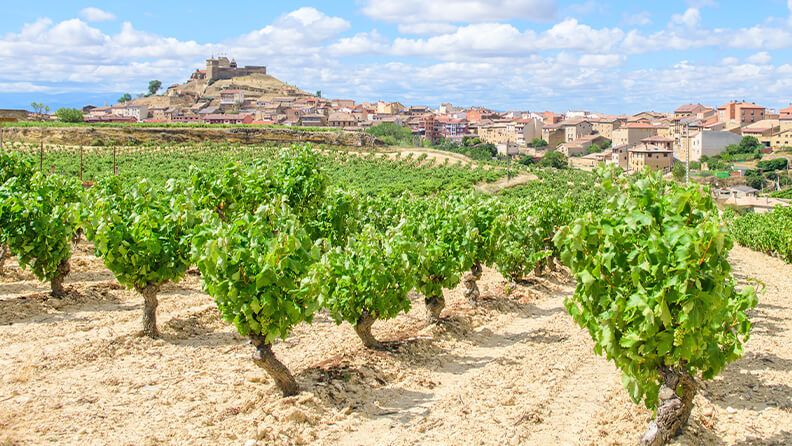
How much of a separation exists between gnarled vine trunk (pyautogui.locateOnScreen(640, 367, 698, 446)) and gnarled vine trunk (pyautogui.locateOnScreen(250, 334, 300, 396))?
460 centimetres

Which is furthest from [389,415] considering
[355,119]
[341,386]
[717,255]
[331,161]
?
[355,119]

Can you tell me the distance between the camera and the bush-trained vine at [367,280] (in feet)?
37.8

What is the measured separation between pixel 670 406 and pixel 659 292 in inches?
61.1

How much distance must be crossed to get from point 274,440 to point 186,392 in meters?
2.20

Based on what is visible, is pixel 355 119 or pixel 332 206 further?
pixel 355 119

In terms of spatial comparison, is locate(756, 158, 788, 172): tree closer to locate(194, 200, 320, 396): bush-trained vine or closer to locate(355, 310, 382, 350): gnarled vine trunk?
locate(355, 310, 382, 350): gnarled vine trunk

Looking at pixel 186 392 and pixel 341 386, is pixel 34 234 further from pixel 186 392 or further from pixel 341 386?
pixel 341 386

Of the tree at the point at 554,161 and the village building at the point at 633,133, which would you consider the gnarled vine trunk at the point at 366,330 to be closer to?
the tree at the point at 554,161

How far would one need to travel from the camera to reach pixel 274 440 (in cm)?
881

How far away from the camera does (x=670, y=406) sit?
8148mm

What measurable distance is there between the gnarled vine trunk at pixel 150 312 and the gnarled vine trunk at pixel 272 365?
390cm

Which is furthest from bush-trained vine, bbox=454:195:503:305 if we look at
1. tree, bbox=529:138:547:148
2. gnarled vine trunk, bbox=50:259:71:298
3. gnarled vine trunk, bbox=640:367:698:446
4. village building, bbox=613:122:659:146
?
tree, bbox=529:138:547:148

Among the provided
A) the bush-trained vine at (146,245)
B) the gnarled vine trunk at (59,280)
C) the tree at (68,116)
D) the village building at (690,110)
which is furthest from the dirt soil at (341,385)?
the village building at (690,110)

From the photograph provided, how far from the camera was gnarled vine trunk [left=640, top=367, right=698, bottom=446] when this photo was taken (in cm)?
813
